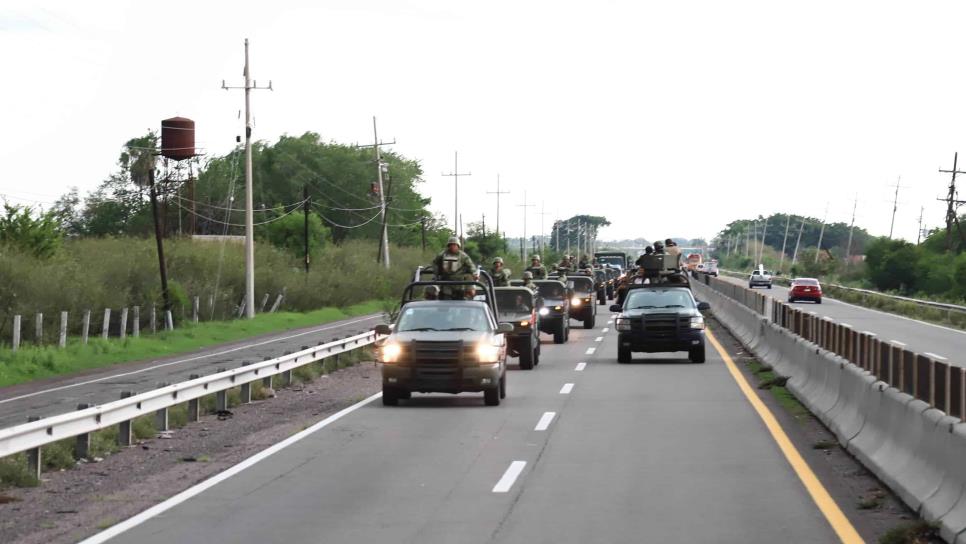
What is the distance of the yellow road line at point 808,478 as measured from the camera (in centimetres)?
1027

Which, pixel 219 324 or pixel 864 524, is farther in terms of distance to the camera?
pixel 219 324

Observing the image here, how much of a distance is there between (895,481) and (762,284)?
100 m

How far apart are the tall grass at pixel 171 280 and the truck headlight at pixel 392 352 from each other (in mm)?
23264

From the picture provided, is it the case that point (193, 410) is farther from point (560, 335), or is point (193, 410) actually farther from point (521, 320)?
point (560, 335)

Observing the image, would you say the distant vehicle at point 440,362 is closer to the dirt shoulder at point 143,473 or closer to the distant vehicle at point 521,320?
the dirt shoulder at point 143,473

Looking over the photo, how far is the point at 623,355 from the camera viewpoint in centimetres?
2941

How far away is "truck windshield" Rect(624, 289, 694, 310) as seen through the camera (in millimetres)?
29375

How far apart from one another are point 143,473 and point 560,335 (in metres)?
23.7

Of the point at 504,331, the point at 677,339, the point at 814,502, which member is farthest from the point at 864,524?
the point at 677,339

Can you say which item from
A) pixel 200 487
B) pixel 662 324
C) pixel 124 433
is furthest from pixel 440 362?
pixel 662 324

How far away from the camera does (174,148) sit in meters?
91.7

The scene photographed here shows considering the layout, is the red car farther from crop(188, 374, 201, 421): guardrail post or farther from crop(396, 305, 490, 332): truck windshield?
crop(188, 374, 201, 421): guardrail post

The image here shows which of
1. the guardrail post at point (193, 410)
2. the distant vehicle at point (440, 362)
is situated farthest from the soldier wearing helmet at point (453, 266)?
the guardrail post at point (193, 410)

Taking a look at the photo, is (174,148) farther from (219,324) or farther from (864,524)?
(864,524)
